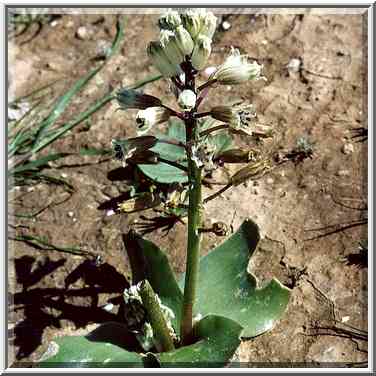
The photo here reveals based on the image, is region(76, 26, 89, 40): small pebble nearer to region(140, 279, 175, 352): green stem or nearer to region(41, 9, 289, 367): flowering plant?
region(41, 9, 289, 367): flowering plant

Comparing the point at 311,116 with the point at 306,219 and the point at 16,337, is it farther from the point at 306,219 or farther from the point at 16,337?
the point at 16,337

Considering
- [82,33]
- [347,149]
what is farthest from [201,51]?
[82,33]

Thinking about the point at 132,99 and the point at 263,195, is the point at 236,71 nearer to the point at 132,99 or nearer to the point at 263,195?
the point at 132,99

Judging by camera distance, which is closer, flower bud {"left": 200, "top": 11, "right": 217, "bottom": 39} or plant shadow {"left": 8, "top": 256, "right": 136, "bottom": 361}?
flower bud {"left": 200, "top": 11, "right": 217, "bottom": 39}

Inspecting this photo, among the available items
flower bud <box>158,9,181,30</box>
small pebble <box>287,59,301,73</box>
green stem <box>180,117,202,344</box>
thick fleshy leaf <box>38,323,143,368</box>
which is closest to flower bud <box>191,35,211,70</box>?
flower bud <box>158,9,181,30</box>

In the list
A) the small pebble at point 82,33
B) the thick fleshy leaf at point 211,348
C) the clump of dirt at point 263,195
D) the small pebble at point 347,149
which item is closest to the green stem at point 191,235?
the thick fleshy leaf at point 211,348

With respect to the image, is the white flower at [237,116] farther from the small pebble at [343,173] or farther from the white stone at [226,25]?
the white stone at [226,25]

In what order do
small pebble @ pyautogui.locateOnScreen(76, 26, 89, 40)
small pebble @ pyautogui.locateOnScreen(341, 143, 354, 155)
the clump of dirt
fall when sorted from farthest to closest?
small pebble @ pyautogui.locateOnScreen(76, 26, 89, 40) → small pebble @ pyautogui.locateOnScreen(341, 143, 354, 155) → the clump of dirt
